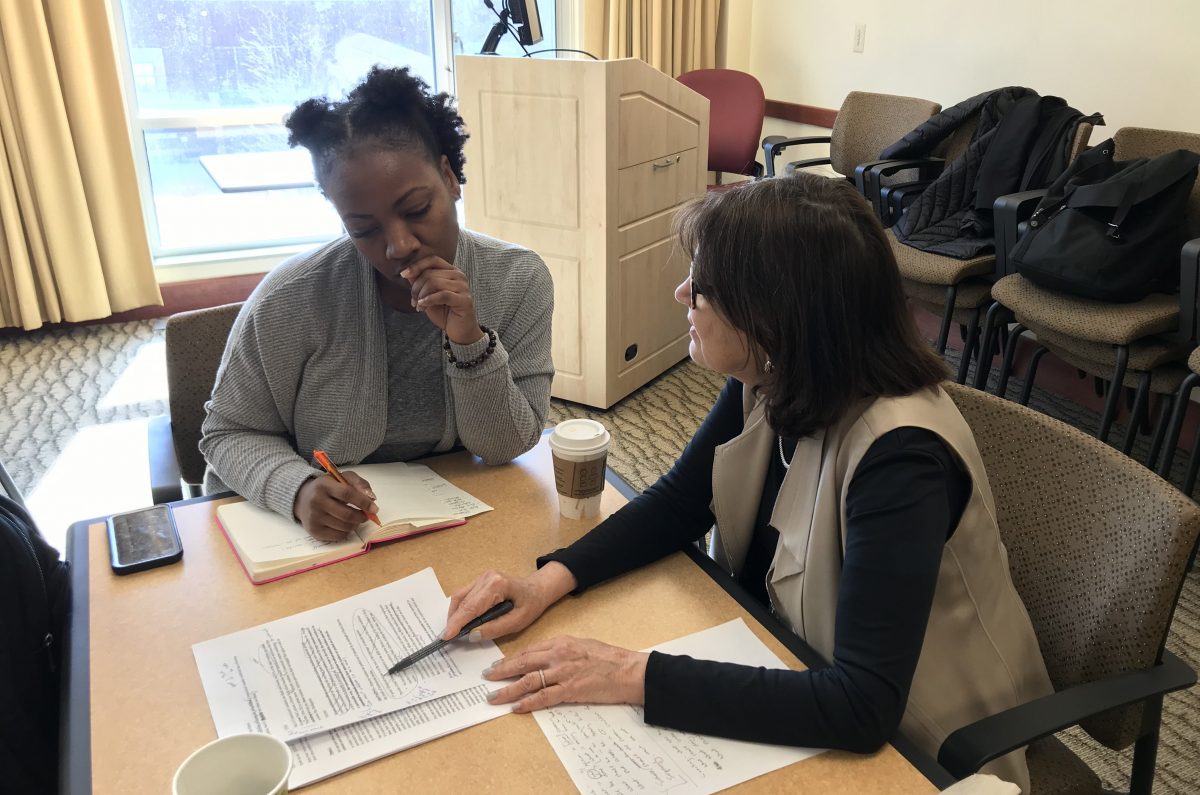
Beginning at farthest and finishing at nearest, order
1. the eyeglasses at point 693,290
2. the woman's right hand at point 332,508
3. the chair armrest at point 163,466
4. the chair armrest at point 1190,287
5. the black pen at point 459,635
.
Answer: the chair armrest at point 1190,287 < the chair armrest at point 163,466 < the woman's right hand at point 332,508 < the eyeglasses at point 693,290 < the black pen at point 459,635

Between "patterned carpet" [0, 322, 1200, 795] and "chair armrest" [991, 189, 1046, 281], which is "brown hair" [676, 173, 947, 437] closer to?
"patterned carpet" [0, 322, 1200, 795]

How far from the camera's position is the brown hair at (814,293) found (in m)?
0.94

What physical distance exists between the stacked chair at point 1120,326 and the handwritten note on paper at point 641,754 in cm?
205

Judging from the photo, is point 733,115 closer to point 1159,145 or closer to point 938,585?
point 1159,145

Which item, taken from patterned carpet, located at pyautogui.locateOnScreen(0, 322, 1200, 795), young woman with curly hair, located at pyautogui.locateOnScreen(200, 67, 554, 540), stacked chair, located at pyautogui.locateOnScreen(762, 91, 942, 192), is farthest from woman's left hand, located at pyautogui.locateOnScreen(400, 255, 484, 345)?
stacked chair, located at pyautogui.locateOnScreen(762, 91, 942, 192)

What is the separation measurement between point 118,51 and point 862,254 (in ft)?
13.2

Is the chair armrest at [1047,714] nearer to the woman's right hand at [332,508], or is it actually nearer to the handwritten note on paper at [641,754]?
the handwritten note on paper at [641,754]

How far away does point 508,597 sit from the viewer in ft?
3.30

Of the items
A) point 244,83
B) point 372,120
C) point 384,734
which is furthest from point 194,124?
point 384,734

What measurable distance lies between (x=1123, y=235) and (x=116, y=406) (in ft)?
11.1

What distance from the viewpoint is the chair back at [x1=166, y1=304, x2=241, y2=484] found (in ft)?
5.02

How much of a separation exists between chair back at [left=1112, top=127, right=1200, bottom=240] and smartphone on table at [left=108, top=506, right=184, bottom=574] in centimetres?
272

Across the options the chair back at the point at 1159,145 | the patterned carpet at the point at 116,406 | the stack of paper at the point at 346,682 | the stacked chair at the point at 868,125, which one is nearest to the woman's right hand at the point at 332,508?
the stack of paper at the point at 346,682

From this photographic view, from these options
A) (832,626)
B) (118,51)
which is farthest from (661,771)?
(118,51)
